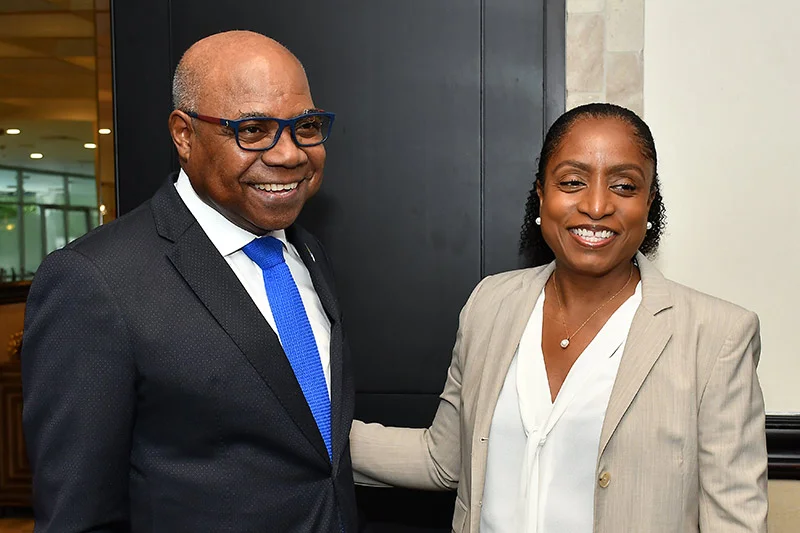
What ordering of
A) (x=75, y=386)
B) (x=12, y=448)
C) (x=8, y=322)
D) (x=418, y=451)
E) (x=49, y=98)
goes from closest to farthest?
1. (x=75, y=386)
2. (x=418, y=451)
3. (x=12, y=448)
4. (x=49, y=98)
5. (x=8, y=322)

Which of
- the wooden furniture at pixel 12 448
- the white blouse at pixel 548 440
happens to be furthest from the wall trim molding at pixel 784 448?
the wooden furniture at pixel 12 448

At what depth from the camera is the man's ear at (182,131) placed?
1417 mm

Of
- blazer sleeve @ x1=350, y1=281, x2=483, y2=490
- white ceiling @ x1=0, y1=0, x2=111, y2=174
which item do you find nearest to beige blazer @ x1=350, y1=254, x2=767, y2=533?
blazer sleeve @ x1=350, y1=281, x2=483, y2=490

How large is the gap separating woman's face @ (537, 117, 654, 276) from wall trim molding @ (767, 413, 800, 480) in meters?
0.85

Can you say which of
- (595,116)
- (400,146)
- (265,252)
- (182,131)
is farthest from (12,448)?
(595,116)

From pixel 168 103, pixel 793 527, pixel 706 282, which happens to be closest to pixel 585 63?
pixel 706 282

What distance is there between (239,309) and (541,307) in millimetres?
686

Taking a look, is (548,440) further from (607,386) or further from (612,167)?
(612,167)

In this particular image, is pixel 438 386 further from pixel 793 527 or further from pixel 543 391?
pixel 793 527

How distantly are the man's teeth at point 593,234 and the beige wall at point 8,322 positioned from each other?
4462 millimetres

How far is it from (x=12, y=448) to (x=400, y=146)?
143 inches

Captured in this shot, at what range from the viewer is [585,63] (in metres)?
2.09

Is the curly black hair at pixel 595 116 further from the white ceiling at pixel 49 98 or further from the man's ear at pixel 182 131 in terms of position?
the white ceiling at pixel 49 98

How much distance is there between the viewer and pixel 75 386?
1260 millimetres
